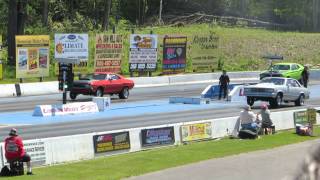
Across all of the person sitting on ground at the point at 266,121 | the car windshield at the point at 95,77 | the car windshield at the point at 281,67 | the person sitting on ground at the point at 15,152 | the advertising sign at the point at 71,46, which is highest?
the advertising sign at the point at 71,46

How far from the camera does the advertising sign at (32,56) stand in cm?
4019

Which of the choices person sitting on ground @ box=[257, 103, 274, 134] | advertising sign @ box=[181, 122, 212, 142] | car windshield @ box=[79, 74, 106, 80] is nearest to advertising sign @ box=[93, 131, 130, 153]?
advertising sign @ box=[181, 122, 212, 142]

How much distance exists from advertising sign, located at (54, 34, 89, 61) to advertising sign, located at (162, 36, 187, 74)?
29.8ft

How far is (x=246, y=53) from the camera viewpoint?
68.8m

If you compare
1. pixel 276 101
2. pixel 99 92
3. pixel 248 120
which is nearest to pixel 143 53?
pixel 99 92

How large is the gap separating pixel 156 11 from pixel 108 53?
5668cm

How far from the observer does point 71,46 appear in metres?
42.8

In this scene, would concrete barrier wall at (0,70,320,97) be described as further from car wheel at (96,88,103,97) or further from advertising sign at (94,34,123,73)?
car wheel at (96,88,103,97)

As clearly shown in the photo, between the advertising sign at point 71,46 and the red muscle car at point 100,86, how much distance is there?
6.41 meters

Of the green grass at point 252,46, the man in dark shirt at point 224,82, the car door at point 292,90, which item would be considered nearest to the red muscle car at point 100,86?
the man in dark shirt at point 224,82

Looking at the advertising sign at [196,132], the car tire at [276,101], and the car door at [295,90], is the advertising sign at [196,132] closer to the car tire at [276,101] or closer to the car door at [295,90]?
the car tire at [276,101]

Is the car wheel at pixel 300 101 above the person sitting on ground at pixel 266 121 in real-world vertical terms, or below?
below

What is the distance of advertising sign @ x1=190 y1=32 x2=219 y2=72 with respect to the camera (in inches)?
2138

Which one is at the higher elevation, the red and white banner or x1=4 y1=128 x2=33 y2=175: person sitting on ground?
x1=4 y1=128 x2=33 y2=175: person sitting on ground
